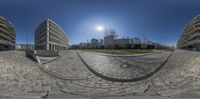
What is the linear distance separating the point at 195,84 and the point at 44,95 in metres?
7.59

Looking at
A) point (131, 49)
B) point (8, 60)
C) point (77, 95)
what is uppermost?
point (131, 49)

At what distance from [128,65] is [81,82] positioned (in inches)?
150

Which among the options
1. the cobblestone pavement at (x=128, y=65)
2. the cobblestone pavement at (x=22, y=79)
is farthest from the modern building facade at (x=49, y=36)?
the cobblestone pavement at (x=128, y=65)

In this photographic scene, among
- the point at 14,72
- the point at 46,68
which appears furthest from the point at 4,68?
the point at 46,68

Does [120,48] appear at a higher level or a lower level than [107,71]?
higher

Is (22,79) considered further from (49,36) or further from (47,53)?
(47,53)

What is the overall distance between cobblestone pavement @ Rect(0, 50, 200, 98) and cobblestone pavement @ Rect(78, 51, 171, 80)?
562mm

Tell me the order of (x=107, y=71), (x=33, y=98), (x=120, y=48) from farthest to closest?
(x=120, y=48) → (x=107, y=71) → (x=33, y=98)

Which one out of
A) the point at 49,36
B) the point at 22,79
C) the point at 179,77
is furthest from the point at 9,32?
the point at 179,77

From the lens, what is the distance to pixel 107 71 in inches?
429

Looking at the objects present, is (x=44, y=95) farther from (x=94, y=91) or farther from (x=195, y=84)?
(x=195, y=84)

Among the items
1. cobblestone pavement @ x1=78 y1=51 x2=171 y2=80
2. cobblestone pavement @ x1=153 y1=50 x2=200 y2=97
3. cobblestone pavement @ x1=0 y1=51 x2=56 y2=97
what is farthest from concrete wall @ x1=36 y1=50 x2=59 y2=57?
cobblestone pavement @ x1=153 y1=50 x2=200 y2=97

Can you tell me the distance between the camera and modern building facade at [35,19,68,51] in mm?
10656

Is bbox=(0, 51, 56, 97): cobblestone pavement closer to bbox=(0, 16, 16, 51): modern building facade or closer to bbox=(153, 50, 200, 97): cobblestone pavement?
bbox=(0, 16, 16, 51): modern building facade
